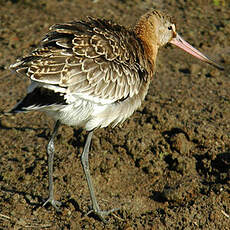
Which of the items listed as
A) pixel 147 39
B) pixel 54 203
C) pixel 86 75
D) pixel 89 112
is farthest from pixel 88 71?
pixel 54 203

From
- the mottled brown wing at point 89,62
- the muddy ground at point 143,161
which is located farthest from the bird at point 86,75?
the muddy ground at point 143,161

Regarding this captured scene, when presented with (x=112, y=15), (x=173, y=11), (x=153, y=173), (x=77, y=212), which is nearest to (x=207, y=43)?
(x=173, y=11)

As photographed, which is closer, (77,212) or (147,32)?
(77,212)

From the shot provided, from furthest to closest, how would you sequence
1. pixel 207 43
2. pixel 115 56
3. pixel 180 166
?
pixel 207 43 < pixel 180 166 < pixel 115 56

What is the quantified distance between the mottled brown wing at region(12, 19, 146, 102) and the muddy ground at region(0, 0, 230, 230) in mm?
1061

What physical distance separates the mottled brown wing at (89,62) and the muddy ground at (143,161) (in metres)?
1.06

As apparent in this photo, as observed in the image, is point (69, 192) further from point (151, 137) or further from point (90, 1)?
point (90, 1)

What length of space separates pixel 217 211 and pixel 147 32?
7.34 feet

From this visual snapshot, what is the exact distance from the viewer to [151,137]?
19.3 feet

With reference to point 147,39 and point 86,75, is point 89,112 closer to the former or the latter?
point 86,75

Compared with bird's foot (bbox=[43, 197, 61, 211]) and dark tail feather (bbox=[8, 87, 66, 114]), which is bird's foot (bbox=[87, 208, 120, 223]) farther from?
dark tail feather (bbox=[8, 87, 66, 114])

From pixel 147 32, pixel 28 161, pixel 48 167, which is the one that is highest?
pixel 147 32

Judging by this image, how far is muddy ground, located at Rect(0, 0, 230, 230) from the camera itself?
4902 millimetres

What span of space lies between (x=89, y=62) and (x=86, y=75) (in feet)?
0.45
